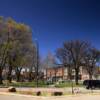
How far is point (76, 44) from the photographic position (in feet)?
252

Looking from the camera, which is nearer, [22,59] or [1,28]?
[1,28]

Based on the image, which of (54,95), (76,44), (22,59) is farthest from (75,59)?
(54,95)

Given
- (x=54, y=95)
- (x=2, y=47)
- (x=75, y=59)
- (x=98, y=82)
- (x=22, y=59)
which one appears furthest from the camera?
(x=75, y=59)

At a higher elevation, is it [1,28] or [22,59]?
[1,28]

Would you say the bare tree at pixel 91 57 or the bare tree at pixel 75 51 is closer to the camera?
the bare tree at pixel 75 51

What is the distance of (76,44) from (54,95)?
155 feet

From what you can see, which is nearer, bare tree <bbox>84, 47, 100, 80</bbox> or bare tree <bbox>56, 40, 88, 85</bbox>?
bare tree <bbox>56, 40, 88, 85</bbox>

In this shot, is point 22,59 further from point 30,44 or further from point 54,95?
point 54,95

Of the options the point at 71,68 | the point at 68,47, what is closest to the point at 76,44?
the point at 68,47

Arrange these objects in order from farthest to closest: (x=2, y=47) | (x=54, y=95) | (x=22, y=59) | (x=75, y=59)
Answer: (x=75, y=59), (x=22, y=59), (x=2, y=47), (x=54, y=95)

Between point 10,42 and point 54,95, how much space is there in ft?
103

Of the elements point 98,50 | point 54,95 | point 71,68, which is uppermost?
point 98,50

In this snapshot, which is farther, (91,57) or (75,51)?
(91,57)

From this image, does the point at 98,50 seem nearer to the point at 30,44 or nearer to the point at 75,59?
the point at 75,59
